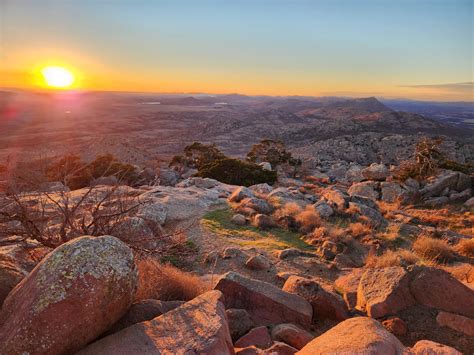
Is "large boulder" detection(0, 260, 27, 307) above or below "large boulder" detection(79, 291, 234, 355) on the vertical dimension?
above

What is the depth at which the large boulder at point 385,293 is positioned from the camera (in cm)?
552

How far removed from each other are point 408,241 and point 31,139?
81664 millimetres

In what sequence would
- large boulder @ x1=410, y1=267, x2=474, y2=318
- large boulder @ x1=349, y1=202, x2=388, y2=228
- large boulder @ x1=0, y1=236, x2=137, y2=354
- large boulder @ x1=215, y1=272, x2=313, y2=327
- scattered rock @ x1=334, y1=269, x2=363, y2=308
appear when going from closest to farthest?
1. large boulder @ x1=0, y1=236, x2=137, y2=354
2. large boulder @ x1=410, y1=267, x2=474, y2=318
3. large boulder @ x1=215, y1=272, x2=313, y2=327
4. scattered rock @ x1=334, y1=269, x2=363, y2=308
5. large boulder @ x1=349, y1=202, x2=388, y2=228

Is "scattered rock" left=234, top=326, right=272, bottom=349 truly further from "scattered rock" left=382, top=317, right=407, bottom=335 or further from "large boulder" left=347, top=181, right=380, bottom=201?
"large boulder" left=347, top=181, right=380, bottom=201

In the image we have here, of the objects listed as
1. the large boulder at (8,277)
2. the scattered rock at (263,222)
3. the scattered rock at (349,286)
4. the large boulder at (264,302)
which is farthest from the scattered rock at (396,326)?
the scattered rock at (263,222)

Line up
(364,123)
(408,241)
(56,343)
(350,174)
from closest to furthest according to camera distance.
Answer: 1. (56,343)
2. (408,241)
3. (350,174)
4. (364,123)

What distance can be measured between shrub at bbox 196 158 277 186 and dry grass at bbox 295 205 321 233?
12.6 m

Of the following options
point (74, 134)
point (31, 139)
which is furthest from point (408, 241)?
point (74, 134)

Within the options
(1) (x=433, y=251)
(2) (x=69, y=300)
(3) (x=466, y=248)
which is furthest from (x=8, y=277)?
(3) (x=466, y=248)

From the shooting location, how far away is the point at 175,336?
364cm

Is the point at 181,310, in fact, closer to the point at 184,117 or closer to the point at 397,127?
the point at 397,127

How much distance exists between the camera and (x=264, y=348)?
4312 millimetres

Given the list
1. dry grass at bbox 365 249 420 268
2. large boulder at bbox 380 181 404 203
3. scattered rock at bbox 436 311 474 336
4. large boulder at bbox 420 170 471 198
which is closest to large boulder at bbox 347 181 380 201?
large boulder at bbox 380 181 404 203

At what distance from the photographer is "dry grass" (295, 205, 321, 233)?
12.2 m
